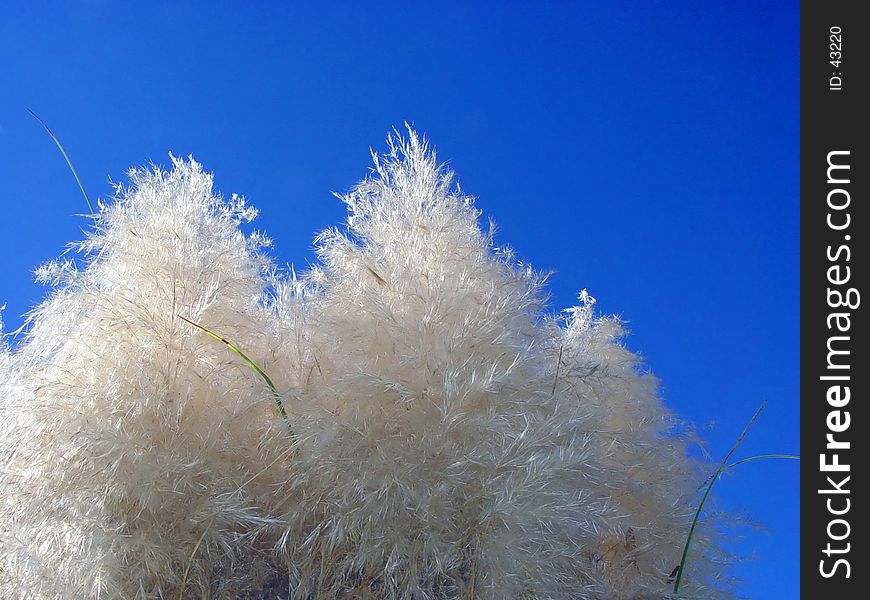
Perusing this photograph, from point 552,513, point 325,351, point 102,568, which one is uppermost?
point 325,351

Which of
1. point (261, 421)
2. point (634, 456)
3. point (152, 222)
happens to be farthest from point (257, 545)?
point (634, 456)

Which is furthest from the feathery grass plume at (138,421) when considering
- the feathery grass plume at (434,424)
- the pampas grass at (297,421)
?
the feathery grass plume at (434,424)

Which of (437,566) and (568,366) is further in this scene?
(568,366)

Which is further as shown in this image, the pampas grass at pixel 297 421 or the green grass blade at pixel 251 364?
the green grass blade at pixel 251 364

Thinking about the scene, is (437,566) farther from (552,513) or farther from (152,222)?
(152,222)
